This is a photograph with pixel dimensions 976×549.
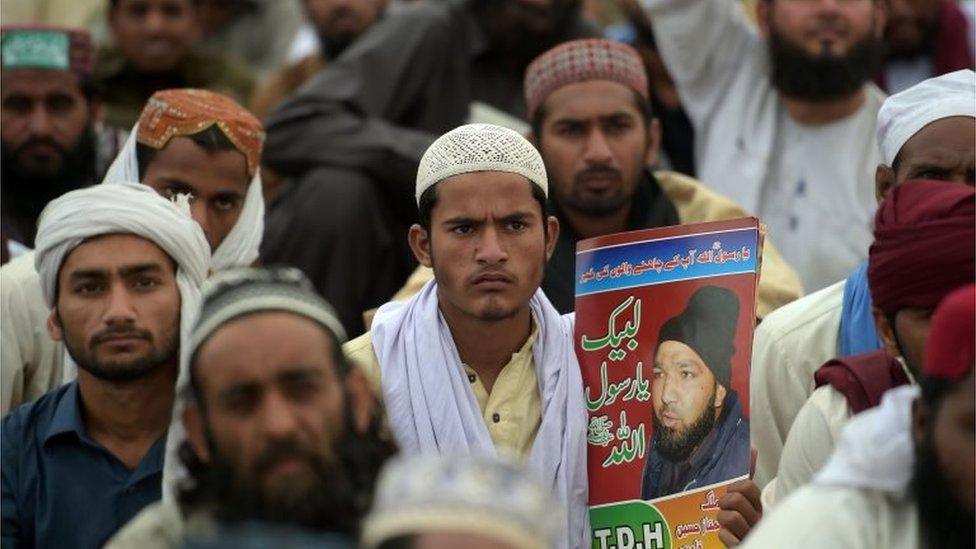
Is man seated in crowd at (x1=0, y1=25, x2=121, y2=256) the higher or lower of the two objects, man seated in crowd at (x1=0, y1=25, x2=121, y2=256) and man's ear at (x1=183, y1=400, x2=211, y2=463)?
the higher

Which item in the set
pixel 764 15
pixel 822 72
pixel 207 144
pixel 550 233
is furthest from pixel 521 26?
pixel 550 233

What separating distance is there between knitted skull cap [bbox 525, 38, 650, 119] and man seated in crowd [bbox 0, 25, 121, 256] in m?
1.80

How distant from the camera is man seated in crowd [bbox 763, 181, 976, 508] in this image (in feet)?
17.9

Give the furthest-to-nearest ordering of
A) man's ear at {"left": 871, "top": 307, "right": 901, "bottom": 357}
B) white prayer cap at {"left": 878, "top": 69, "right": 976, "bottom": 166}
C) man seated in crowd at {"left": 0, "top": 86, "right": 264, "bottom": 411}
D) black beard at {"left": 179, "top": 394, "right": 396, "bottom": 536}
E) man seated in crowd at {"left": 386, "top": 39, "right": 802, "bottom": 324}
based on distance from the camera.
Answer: man seated in crowd at {"left": 386, "top": 39, "right": 802, "bottom": 324}
man seated in crowd at {"left": 0, "top": 86, "right": 264, "bottom": 411}
white prayer cap at {"left": 878, "top": 69, "right": 976, "bottom": 166}
man's ear at {"left": 871, "top": 307, "right": 901, "bottom": 357}
black beard at {"left": 179, "top": 394, "right": 396, "bottom": 536}

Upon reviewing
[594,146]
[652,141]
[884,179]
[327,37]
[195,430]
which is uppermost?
[327,37]

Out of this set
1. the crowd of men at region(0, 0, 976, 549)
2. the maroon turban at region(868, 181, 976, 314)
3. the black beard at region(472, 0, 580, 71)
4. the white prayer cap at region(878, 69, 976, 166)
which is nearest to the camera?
the crowd of men at region(0, 0, 976, 549)

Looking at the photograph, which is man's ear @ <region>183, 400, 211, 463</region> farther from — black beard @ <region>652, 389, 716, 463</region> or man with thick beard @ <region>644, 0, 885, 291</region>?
man with thick beard @ <region>644, 0, 885, 291</region>

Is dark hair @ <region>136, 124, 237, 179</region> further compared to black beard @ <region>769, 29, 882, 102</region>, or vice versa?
black beard @ <region>769, 29, 882, 102</region>

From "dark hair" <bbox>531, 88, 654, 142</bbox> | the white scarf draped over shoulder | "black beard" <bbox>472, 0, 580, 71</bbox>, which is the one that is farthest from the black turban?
"black beard" <bbox>472, 0, 580, 71</bbox>

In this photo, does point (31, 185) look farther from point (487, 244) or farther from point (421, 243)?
point (487, 244)

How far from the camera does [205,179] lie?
7.49 metres

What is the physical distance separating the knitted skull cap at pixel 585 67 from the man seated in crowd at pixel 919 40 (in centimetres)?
200

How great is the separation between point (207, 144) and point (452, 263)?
1.50 m

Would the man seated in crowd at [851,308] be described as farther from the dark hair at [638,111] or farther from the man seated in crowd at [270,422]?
the man seated in crowd at [270,422]
